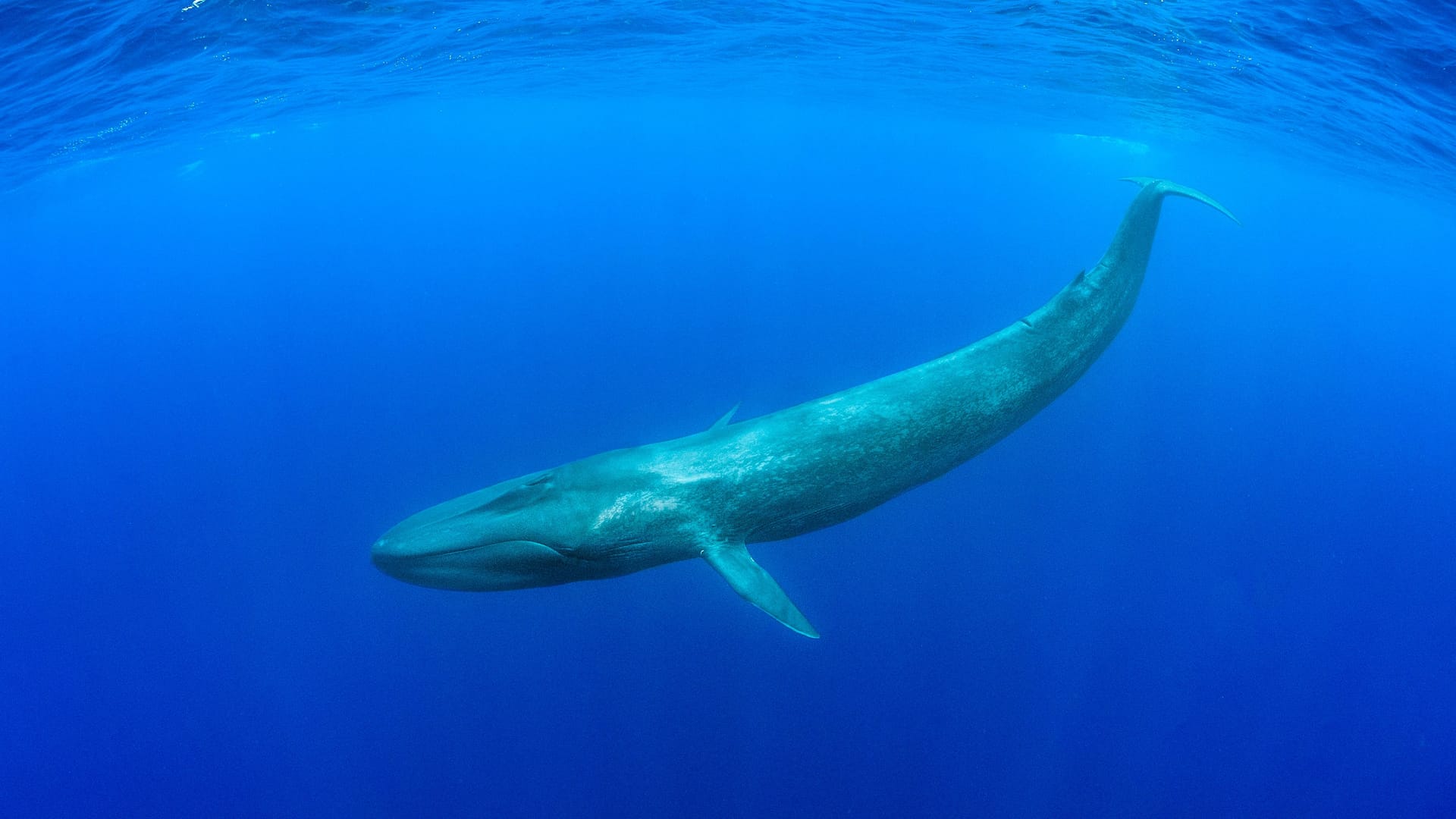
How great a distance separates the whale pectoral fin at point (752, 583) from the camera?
513 cm

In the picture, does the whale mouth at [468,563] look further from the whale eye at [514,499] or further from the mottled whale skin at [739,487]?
the whale eye at [514,499]

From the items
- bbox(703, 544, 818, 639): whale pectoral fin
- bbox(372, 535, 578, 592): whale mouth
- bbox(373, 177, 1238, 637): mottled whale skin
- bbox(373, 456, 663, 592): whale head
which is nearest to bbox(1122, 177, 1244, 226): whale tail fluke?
bbox(373, 177, 1238, 637): mottled whale skin

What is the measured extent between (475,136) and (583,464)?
76.4 metres

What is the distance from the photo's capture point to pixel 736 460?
5652 millimetres

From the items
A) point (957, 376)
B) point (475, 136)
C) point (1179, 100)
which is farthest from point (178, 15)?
point (475, 136)

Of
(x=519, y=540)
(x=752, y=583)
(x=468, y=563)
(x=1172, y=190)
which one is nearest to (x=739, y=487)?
(x=752, y=583)

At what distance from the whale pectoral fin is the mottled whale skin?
1 cm

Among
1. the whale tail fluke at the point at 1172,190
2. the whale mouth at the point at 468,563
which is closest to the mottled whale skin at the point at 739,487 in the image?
the whale mouth at the point at 468,563

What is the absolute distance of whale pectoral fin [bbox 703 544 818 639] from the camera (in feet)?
16.8

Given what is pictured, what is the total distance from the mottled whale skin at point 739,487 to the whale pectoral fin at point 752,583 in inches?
0.5

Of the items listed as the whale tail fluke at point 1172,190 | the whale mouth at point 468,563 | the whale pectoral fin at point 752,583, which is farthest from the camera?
the whale tail fluke at point 1172,190

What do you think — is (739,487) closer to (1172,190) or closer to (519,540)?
(519,540)

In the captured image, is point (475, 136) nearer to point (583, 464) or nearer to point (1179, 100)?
point (1179, 100)

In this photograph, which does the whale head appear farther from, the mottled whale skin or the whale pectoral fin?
the whale pectoral fin
